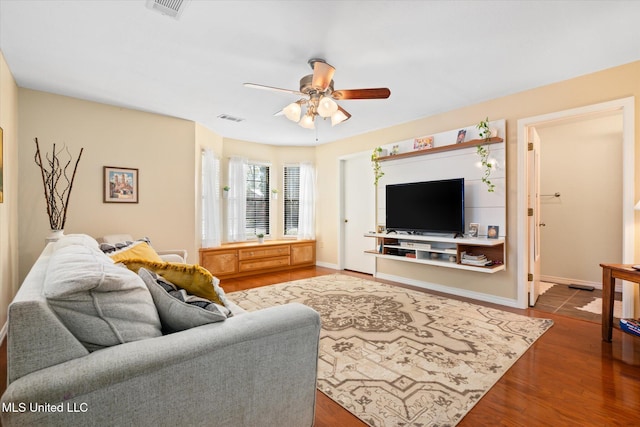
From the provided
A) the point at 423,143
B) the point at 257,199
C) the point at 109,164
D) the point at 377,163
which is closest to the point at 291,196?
the point at 257,199

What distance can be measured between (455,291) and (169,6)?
4432mm

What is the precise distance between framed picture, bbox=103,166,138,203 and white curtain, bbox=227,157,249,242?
1757mm

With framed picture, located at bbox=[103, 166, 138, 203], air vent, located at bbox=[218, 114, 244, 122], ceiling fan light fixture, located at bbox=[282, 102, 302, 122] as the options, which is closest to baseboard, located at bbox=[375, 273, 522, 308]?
ceiling fan light fixture, located at bbox=[282, 102, 302, 122]

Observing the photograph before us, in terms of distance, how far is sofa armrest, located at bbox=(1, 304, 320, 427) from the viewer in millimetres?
849

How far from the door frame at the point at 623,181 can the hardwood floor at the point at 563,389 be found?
78 cm

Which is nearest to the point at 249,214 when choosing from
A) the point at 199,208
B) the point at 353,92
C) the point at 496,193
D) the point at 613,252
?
the point at 199,208

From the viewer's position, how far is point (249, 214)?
Answer: 605 cm

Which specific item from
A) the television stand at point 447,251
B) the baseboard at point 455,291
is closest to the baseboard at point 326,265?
the baseboard at point 455,291

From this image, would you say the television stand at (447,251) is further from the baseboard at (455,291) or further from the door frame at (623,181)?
the baseboard at (455,291)

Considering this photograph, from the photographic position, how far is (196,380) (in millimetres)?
1063

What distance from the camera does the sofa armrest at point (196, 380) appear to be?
849 mm

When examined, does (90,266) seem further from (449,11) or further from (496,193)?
(496,193)

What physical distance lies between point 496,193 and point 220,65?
3.52 meters

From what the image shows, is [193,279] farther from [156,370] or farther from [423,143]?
[423,143]
